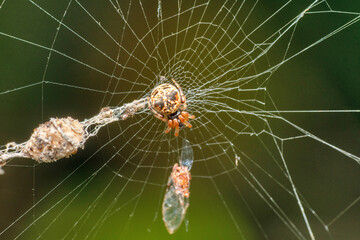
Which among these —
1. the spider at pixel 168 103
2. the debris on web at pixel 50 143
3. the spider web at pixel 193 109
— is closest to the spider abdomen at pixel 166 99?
the spider at pixel 168 103

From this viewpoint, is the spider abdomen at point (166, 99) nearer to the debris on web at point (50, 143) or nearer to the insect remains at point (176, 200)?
the insect remains at point (176, 200)

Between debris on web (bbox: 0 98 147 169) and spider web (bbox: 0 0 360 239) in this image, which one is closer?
debris on web (bbox: 0 98 147 169)

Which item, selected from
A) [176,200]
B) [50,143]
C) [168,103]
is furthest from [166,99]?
[50,143]

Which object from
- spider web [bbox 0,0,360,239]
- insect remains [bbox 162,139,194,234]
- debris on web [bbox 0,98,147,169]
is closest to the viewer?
debris on web [bbox 0,98,147,169]

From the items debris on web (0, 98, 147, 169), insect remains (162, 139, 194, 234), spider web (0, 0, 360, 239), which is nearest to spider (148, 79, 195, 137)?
spider web (0, 0, 360, 239)

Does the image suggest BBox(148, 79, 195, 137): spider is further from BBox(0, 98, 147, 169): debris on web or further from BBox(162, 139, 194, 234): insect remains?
BBox(0, 98, 147, 169): debris on web

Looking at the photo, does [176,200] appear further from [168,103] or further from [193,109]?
[193,109]

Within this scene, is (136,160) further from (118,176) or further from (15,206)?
(15,206)

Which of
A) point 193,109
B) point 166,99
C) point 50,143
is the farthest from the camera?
point 193,109

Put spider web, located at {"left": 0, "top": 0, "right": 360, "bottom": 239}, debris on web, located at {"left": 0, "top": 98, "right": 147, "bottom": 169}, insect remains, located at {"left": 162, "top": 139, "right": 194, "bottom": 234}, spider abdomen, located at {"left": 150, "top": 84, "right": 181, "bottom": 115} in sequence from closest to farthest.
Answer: debris on web, located at {"left": 0, "top": 98, "right": 147, "bottom": 169} → insect remains, located at {"left": 162, "top": 139, "right": 194, "bottom": 234} → spider abdomen, located at {"left": 150, "top": 84, "right": 181, "bottom": 115} → spider web, located at {"left": 0, "top": 0, "right": 360, "bottom": 239}
